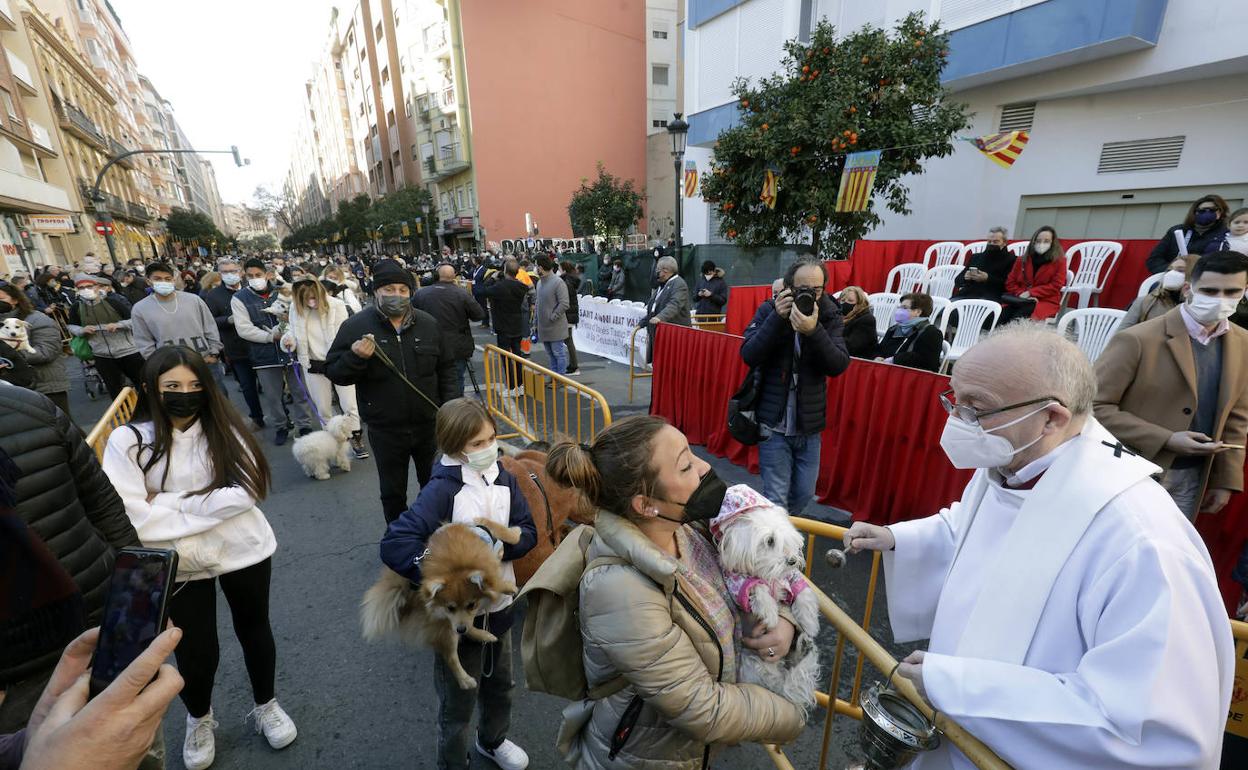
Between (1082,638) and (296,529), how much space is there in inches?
201

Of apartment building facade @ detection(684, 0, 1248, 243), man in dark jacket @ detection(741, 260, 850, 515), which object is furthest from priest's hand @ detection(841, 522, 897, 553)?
apartment building facade @ detection(684, 0, 1248, 243)

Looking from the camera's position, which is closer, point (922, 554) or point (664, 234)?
point (922, 554)

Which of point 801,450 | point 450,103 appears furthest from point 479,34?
point 801,450

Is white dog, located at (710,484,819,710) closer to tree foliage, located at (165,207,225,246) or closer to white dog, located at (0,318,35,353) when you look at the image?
white dog, located at (0,318,35,353)

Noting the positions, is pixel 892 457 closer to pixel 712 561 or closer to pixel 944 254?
pixel 712 561

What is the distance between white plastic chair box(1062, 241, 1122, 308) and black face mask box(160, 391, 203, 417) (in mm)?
11186

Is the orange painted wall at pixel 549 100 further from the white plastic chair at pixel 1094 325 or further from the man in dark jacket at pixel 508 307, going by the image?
the white plastic chair at pixel 1094 325

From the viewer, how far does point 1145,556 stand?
107 cm

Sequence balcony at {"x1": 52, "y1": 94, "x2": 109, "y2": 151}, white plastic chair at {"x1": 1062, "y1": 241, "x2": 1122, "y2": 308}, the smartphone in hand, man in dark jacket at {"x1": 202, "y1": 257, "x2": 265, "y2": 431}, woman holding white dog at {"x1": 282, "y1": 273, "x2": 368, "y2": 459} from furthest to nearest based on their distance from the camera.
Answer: balcony at {"x1": 52, "y1": 94, "x2": 109, "y2": 151} < white plastic chair at {"x1": 1062, "y1": 241, "x2": 1122, "y2": 308} < man in dark jacket at {"x1": 202, "y1": 257, "x2": 265, "y2": 431} < woman holding white dog at {"x1": 282, "y1": 273, "x2": 368, "y2": 459} < the smartphone in hand

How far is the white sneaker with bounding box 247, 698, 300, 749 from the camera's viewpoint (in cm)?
247

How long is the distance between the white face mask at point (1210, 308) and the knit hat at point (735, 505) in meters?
2.83

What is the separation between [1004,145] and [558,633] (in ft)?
31.3

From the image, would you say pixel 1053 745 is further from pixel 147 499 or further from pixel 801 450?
pixel 147 499

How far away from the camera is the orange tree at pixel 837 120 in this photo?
9391mm
